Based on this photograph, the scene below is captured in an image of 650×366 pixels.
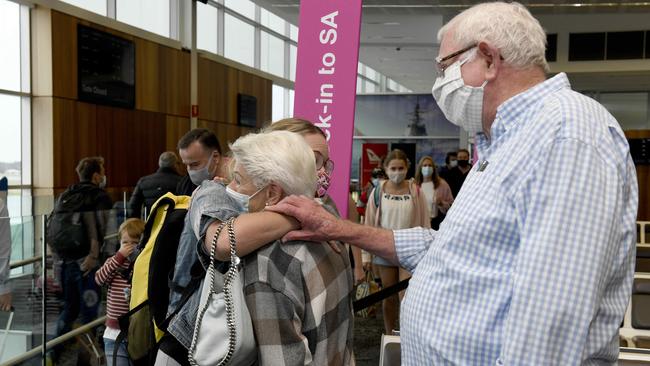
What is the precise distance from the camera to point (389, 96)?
18.2 meters

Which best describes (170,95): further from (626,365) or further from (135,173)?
(626,365)

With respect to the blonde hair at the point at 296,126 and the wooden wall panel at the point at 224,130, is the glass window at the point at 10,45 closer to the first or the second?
the wooden wall panel at the point at 224,130

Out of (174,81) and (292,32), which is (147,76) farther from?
(292,32)

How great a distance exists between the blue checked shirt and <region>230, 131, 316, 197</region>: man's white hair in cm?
41

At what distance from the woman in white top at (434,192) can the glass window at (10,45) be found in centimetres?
566

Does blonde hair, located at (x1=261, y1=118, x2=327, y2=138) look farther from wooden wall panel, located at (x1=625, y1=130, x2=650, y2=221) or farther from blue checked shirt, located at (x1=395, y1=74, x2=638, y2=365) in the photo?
wooden wall panel, located at (x1=625, y1=130, x2=650, y2=221)

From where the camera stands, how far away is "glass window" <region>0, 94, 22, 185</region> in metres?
9.04

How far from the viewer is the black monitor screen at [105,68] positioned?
1026 centimetres

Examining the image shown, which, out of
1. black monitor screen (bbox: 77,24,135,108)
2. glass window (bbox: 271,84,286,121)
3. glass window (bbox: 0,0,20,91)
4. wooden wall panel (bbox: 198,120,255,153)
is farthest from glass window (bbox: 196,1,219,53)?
glass window (bbox: 0,0,20,91)

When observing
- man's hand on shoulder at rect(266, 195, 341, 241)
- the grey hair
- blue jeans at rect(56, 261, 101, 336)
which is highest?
man's hand on shoulder at rect(266, 195, 341, 241)

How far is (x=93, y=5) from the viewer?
10.7 metres

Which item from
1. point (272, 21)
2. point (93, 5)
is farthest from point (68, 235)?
point (272, 21)

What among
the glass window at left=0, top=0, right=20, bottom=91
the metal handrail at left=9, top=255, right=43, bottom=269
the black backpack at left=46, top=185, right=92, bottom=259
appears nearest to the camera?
the metal handrail at left=9, top=255, right=43, bottom=269

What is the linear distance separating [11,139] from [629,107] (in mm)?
19517
